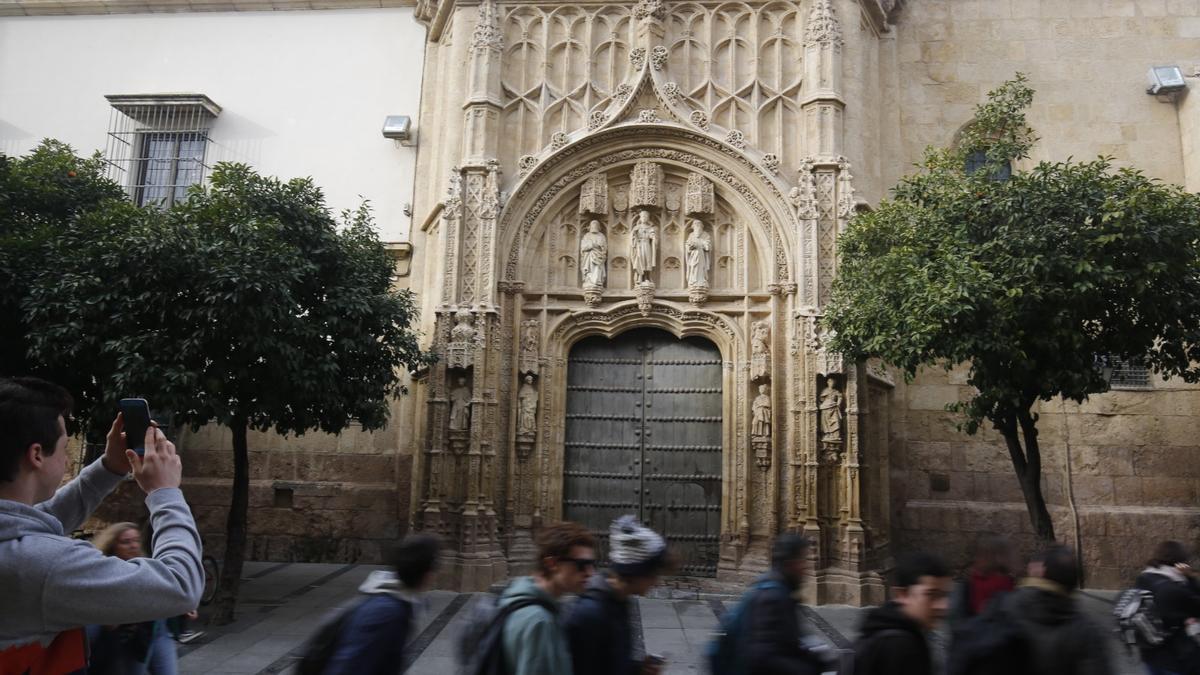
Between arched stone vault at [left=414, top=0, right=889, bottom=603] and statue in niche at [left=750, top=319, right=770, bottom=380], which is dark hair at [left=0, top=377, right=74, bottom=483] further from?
statue in niche at [left=750, top=319, right=770, bottom=380]

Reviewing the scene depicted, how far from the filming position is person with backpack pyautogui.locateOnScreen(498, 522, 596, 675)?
3.18 metres

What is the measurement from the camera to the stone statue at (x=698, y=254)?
44.4ft

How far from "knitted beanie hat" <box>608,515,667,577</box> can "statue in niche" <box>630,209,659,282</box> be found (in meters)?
9.99

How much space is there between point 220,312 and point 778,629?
24.3 ft

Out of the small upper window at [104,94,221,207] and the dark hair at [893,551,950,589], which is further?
the small upper window at [104,94,221,207]

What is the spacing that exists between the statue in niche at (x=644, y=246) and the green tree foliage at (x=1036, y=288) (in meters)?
4.27

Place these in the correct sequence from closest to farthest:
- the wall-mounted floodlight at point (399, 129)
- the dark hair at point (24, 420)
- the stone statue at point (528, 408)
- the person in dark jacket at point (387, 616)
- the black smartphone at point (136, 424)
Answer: the dark hair at point (24, 420) < the black smartphone at point (136, 424) < the person in dark jacket at point (387, 616) < the stone statue at point (528, 408) < the wall-mounted floodlight at point (399, 129)

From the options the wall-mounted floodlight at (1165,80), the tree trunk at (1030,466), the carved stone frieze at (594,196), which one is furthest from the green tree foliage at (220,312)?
the wall-mounted floodlight at (1165,80)

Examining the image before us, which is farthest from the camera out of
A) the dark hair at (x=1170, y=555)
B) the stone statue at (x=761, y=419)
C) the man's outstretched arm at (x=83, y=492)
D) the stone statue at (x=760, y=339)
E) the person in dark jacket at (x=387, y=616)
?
the stone statue at (x=760, y=339)

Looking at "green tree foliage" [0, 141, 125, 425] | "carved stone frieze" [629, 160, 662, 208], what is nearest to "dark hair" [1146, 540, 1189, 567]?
"carved stone frieze" [629, 160, 662, 208]

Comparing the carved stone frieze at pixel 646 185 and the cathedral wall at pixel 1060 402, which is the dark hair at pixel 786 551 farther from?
the cathedral wall at pixel 1060 402

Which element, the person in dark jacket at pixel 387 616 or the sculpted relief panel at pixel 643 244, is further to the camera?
the sculpted relief panel at pixel 643 244

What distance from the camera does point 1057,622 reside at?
3.58 m

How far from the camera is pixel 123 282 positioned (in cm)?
930
